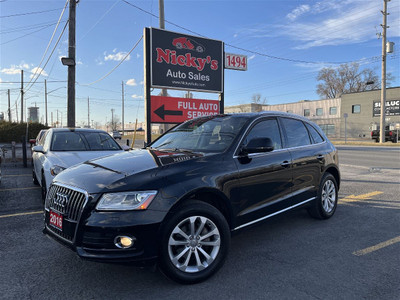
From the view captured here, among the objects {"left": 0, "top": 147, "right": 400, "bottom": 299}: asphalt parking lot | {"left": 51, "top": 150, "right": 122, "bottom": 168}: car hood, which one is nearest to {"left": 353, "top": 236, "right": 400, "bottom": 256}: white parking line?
{"left": 0, "top": 147, "right": 400, "bottom": 299}: asphalt parking lot

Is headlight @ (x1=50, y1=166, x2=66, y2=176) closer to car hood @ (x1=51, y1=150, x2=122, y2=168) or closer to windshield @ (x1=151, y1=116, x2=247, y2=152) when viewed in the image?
car hood @ (x1=51, y1=150, x2=122, y2=168)

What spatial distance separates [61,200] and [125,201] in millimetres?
788

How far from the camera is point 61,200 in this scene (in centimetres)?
299

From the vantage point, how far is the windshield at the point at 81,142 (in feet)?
21.9

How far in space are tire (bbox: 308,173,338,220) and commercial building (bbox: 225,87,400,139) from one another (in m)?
37.7

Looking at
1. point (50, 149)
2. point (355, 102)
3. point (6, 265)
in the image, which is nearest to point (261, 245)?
point (6, 265)

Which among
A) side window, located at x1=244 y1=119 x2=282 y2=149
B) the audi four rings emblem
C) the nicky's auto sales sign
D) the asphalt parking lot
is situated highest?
the nicky's auto sales sign

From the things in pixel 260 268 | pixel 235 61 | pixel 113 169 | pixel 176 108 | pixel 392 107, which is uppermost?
pixel 392 107

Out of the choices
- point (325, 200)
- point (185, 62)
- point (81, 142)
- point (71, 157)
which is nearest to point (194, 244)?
point (325, 200)

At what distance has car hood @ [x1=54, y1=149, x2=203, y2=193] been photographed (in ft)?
9.11

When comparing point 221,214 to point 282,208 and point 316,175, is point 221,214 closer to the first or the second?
point 282,208

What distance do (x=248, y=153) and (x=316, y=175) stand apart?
174 cm

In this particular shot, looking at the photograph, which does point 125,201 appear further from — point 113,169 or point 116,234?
point 113,169

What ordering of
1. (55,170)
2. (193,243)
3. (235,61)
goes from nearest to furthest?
(193,243)
(55,170)
(235,61)
